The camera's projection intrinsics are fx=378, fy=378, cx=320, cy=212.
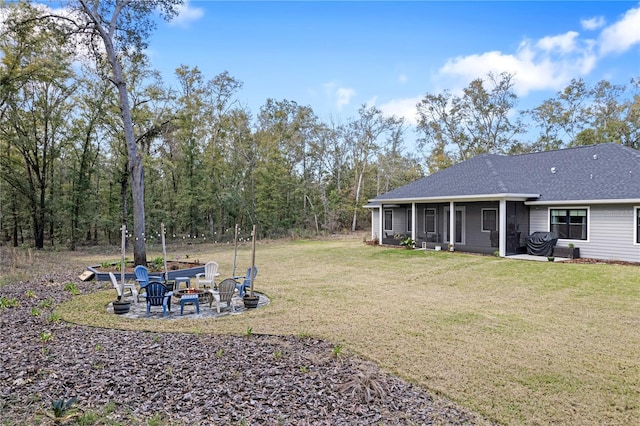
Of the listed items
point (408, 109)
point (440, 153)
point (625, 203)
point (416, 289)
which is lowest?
point (416, 289)

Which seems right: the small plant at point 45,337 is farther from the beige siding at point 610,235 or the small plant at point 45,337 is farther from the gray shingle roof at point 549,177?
the beige siding at point 610,235

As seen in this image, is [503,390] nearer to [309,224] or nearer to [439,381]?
[439,381]

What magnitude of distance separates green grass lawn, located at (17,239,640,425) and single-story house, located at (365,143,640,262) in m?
1.64

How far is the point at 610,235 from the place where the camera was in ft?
39.7

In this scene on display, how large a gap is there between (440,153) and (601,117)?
36.1 ft

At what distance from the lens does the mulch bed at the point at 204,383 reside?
3.22 meters

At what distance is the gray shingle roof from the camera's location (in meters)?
12.8

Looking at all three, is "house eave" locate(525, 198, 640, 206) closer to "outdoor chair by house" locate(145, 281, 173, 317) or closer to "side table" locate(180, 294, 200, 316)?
"side table" locate(180, 294, 200, 316)

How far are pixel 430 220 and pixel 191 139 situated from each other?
16.1 meters

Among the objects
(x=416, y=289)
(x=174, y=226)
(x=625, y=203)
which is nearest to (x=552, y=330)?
(x=416, y=289)

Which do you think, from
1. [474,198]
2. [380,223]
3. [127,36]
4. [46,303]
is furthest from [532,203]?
[127,36]

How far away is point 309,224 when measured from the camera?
2962 cm

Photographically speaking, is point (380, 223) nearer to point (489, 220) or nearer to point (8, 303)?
point (489, 220)

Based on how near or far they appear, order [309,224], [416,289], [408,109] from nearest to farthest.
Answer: [416,289] → [309,224] → [408,109]
